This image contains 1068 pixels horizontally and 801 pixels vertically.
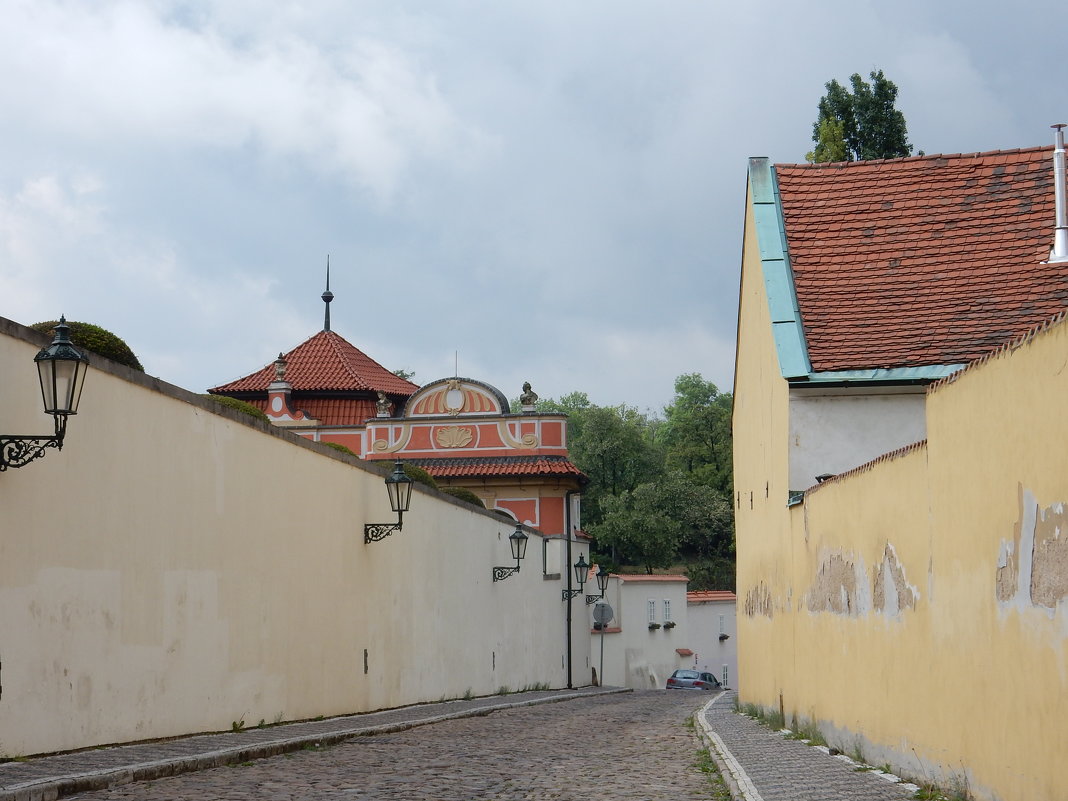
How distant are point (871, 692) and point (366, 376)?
1678 inches

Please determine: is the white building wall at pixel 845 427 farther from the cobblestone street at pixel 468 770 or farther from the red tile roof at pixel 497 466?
the red tile roof at pixel 497 466

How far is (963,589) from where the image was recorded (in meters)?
8.02

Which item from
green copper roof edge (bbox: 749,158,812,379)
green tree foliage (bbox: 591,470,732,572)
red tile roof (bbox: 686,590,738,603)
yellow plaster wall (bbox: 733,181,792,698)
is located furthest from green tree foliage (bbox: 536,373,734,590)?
green copper roof edge (bbox: 749,158,812,379)

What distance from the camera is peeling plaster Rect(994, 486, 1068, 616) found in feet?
20.6

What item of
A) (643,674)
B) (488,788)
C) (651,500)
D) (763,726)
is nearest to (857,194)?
(763,726)

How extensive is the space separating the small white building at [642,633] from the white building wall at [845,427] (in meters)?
32.9

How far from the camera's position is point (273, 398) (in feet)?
160

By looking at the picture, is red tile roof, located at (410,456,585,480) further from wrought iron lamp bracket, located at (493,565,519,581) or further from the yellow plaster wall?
the yellow plaster wall

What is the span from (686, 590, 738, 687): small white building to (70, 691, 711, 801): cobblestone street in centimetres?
4803

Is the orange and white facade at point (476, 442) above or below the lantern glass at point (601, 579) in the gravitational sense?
above

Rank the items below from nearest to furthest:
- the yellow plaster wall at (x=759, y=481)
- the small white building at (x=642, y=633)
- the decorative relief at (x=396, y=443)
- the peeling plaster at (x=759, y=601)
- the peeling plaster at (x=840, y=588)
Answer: the peeling plaster at (x=840, y=588), the yellow plaster wall at (x=759, y=481), the peeling plaster at (x=759, y=601), the decorative relief at (x=396, y=443), the small white building at (x=642, y=633)

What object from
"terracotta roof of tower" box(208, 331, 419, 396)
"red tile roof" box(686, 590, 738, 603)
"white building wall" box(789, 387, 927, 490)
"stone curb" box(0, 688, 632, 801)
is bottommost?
"stone curb" box(0, 688, 632, 801)

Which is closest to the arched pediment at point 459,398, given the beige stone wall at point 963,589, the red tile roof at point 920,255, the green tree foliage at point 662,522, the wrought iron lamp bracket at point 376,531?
the wrought iron lamp bracket at point 376,531

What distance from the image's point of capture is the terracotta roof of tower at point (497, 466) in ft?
146
